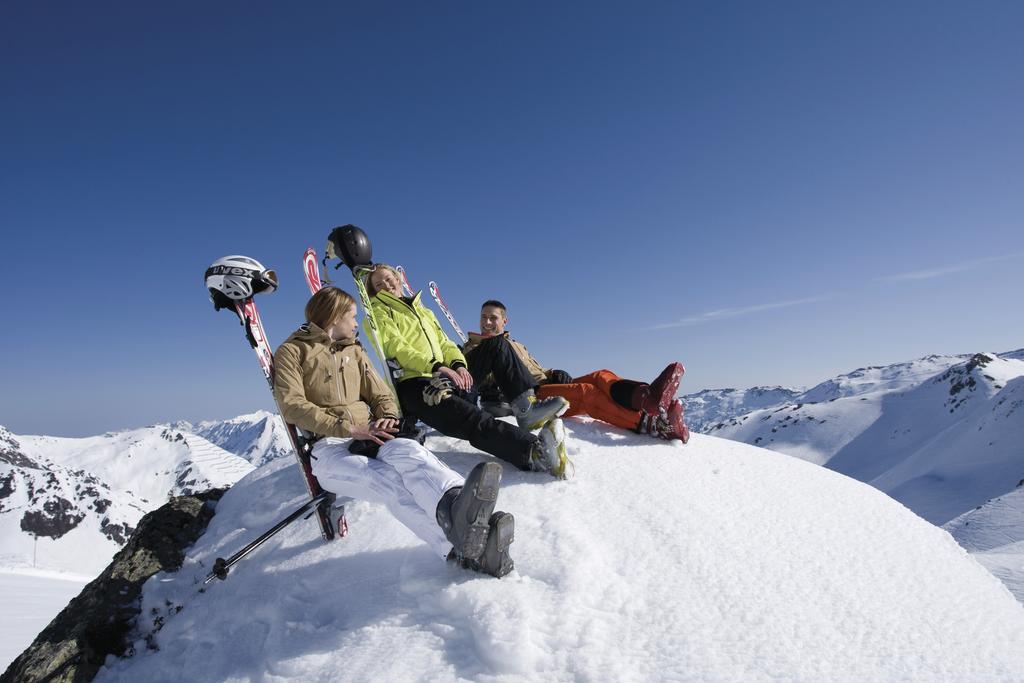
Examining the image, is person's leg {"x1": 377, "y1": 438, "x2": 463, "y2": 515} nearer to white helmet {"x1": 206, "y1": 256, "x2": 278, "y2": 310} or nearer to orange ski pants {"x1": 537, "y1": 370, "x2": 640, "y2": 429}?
white helmet {"x1": 206, "y1": 256, "x2": 278, "y2": 310}

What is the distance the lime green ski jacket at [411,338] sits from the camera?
530 centimetres

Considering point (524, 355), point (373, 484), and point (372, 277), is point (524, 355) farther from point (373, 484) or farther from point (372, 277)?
point (373, 484)

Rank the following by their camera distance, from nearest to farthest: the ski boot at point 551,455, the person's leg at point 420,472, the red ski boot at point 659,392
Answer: the person's leg at point 420,472, the ski boot at point 551,455, the red ski boot at point 659,392

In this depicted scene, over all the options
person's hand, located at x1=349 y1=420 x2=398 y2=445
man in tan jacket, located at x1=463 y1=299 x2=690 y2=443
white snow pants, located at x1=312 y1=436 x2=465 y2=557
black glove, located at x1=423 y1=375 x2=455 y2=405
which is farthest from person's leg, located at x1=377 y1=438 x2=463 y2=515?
man in tan jacket, located at x1=463 y1=299 x2=690 y2=443

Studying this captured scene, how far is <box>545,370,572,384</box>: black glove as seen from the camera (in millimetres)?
6875

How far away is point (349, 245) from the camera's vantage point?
5871 millimetres

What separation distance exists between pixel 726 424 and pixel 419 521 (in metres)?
213

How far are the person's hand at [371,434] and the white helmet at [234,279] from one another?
6.68 ft

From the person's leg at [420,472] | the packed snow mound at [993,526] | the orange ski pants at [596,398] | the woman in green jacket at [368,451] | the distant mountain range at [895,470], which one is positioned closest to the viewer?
the woman in green jacket at [368,451]

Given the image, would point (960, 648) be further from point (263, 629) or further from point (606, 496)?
point (263, 629)

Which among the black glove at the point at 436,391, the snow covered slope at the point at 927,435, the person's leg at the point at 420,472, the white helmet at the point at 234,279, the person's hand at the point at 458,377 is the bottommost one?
the snow covered slope at the point at 927,435

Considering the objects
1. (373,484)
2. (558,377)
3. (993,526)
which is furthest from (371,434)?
(993,526)

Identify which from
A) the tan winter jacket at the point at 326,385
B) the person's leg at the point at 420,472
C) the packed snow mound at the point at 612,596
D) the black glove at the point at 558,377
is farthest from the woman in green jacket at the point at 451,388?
the black glove at the point at 558,377

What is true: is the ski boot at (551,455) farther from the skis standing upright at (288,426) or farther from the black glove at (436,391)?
the skis standing upright at (288,426)
